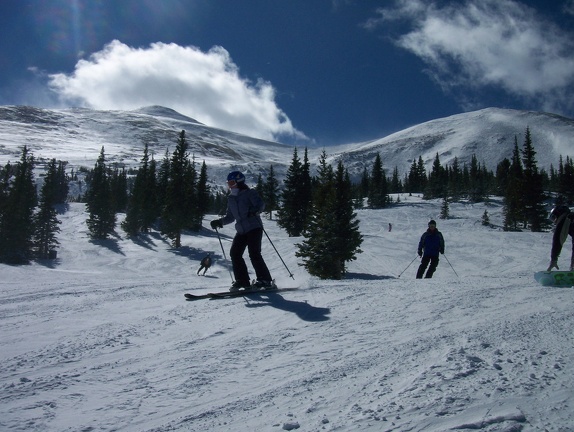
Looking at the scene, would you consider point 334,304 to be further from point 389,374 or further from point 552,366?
point 552,366

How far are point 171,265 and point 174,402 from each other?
30388mm

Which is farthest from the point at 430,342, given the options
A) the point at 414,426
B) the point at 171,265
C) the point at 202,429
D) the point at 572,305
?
the point at 171,265

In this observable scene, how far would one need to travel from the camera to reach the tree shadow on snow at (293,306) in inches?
179

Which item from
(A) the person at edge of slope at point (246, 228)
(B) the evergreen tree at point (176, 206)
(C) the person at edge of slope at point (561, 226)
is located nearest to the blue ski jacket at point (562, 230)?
(C) the person at edge of slope at point (561, 226)

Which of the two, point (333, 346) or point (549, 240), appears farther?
point (549, 240)

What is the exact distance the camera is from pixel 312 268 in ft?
77.9

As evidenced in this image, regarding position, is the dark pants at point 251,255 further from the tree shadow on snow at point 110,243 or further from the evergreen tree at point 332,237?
the tree shadow on snow at point 110,243

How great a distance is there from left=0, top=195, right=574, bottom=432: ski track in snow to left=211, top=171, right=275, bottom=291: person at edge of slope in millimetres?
644

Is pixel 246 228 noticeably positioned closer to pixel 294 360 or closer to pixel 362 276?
pixel 294 360

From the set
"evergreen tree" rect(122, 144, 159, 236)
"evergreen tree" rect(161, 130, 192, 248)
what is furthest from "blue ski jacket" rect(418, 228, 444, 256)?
"evergreen tree" rect(122, 144, 159, 236)

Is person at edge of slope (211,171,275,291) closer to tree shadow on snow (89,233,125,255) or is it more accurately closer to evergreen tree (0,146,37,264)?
tree shadow on snow (89,233,125,255)

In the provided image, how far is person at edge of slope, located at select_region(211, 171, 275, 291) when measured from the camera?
6.40 metres

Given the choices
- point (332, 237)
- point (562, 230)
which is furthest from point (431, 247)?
point (332, 237)

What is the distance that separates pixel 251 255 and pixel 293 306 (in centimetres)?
164
